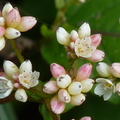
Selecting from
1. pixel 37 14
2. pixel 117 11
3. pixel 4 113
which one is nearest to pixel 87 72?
pixel 4 113

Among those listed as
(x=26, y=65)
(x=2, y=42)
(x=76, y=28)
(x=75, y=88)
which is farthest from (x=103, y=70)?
(x=76, y=28)

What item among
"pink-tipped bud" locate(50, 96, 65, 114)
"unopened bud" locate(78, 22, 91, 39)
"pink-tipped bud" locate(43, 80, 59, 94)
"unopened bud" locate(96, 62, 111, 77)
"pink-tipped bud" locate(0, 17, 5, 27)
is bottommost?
"pink-tipped bud" locate(50, 96, 65, 114)

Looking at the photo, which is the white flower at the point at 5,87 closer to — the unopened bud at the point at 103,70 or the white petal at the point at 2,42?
the white petal at the point at 2,42

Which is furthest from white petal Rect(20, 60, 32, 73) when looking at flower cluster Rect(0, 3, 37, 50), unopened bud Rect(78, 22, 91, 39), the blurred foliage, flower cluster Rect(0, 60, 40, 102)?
the blurred foliage

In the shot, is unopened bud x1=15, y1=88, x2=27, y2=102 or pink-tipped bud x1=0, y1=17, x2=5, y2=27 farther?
pink-tipped bud x1=0, y1=17, x2=5, y2=27

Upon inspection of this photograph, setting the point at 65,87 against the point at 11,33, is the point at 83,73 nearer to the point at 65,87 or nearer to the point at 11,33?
the point at 65,87

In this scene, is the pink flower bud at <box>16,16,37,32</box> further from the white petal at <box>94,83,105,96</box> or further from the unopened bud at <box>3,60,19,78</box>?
the white petal at <box>94,83,105,96</box>
